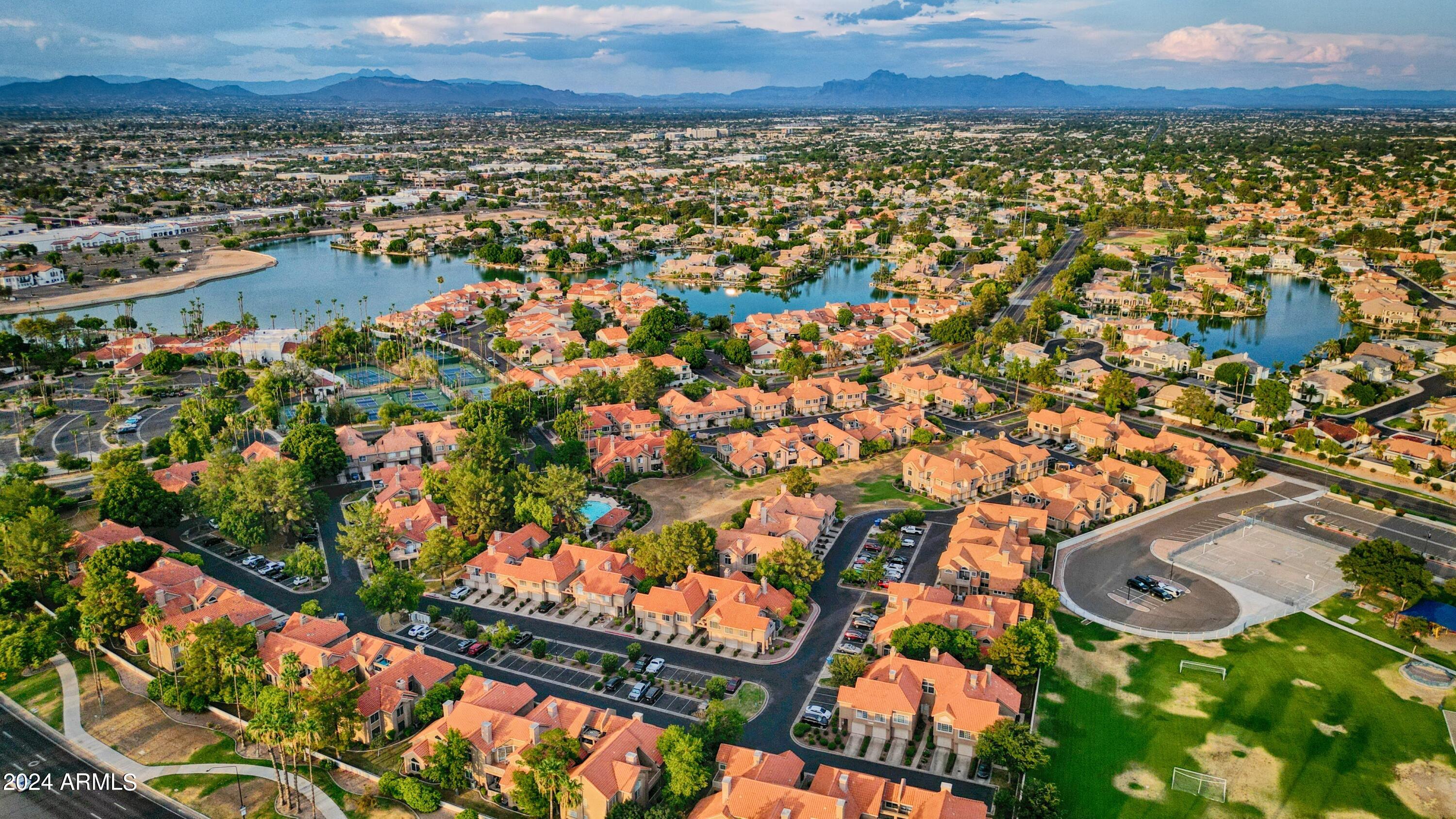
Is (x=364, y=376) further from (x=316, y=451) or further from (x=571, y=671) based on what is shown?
(x=571, y=671)

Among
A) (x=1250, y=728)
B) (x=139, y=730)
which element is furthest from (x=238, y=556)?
(x=1250, y=728)

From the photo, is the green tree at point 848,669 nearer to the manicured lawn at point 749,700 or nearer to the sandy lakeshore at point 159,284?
the manicured lawn at point 749,700

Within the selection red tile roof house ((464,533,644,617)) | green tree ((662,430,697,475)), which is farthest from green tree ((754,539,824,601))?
green tree ((662,430,697,475))

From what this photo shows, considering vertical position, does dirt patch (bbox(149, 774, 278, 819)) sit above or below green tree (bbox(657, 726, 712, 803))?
below

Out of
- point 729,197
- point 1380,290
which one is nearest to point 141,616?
point 1380,290

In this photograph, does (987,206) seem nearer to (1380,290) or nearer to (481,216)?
(1380,290)

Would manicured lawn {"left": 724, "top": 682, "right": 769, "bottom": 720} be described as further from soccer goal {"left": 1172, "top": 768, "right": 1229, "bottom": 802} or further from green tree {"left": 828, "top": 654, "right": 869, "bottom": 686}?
soccer goal {"left": 1172, "top": 768, "right": 1229, "bottom": 802}
